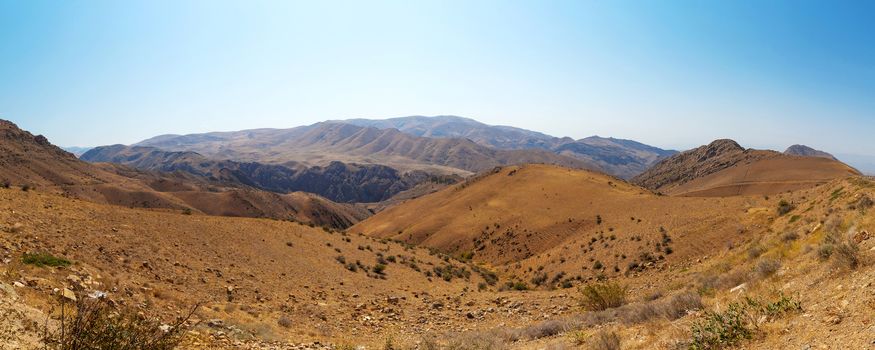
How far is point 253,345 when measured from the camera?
987 centimetres

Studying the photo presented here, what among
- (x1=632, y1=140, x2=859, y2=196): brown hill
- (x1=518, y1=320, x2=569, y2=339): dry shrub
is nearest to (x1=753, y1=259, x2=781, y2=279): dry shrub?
(x1=518, y1=320, x2=569, y2=339): dry shrub

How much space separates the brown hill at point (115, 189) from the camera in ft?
246

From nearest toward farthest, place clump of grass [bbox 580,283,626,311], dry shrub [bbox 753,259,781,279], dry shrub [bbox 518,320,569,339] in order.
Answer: dry shrub [bbox 753,259,781,279]
dry shrub [bbox 518,320,569,339]
clump of grass [bbox 580,283,626,311]

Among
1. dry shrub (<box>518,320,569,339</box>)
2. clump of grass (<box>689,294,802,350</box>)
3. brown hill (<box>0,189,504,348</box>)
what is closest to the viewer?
clump of grass (<box>689,294,802,350</box>)

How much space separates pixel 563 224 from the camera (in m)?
39.1

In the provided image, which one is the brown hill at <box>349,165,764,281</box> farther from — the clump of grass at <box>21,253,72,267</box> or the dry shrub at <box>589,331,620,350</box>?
the clump of grass at <box>21,253,72,267</box>

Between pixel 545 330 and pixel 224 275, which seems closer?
pixel 545 330

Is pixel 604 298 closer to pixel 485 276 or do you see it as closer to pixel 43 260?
pixel 485 276

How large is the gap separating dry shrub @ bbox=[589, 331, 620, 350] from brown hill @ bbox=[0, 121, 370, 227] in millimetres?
79813

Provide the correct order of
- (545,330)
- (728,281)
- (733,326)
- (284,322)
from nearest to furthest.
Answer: (733,326)
(545,330)
(728,281)
(284,322)

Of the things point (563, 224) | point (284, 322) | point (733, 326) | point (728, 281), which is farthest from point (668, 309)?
point (563, 224)

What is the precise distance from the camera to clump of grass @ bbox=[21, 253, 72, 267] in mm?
10865

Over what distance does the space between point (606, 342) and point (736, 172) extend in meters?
97.2

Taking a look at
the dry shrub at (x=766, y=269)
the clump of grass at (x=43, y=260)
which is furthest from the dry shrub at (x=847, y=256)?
the clump of grass at (x=43, y=260)
